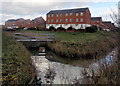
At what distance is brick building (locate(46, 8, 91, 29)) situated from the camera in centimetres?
3238

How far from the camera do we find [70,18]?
34531 mm

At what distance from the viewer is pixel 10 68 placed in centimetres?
444

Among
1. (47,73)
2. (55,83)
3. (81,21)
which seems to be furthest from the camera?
(81,21)

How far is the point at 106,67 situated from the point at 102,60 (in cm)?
48

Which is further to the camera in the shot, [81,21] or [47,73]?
[81,21]

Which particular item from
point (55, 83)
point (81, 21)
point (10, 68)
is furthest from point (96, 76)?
point (81, 21)

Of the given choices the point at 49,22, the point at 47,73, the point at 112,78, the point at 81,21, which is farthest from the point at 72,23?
the point at 112,78

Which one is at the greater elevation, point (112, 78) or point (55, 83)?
point (112, 78)

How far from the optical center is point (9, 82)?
11.7 feet

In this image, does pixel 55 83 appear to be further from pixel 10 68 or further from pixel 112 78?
pixel 112 78

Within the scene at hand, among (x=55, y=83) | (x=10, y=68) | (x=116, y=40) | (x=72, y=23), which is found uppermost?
(x=72, y=23)

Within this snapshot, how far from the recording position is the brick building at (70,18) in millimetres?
32375

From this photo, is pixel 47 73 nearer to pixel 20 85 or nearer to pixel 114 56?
pixel 20 85

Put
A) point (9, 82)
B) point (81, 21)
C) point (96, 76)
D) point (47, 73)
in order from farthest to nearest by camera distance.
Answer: point (81, 21)
point (47, 73)
point (96, 76)
point (9, 82)
